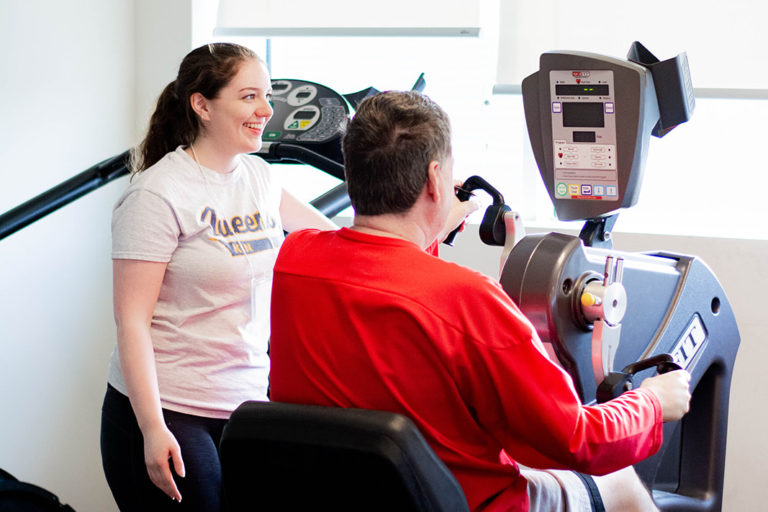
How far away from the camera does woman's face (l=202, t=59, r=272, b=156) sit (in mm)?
1912

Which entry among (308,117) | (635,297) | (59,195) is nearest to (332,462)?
(635,297)

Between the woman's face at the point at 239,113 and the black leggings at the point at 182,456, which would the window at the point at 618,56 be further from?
the black leggings at the point at 182,456

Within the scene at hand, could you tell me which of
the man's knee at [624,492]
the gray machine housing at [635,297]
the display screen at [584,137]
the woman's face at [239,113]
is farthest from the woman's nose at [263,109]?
the man's knee at [624,492]

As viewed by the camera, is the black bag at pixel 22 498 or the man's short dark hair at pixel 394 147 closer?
the man's short dark hair at pixel 394 147

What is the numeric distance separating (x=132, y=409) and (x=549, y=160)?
1026mm

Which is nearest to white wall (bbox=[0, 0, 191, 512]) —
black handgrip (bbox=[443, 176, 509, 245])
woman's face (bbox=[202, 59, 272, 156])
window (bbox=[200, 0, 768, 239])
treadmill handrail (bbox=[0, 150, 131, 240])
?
window (bbox=[200, 0, 768, 239])

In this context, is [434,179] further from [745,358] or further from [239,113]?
[745,358]

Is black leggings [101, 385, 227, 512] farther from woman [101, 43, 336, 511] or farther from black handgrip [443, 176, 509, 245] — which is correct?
black handgrip [443, 176, 509, 245]

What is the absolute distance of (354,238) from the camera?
1.40m

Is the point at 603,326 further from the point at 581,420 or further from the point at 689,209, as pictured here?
the point at 689,209

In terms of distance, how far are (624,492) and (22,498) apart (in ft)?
5.18

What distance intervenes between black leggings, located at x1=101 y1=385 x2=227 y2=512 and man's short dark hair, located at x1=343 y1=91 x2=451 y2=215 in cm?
71

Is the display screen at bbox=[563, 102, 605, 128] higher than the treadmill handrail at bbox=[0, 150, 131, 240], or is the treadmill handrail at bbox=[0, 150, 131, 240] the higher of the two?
the display screen at bbox=[563, 102, 605, 128]

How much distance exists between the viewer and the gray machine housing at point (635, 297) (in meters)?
1.64
